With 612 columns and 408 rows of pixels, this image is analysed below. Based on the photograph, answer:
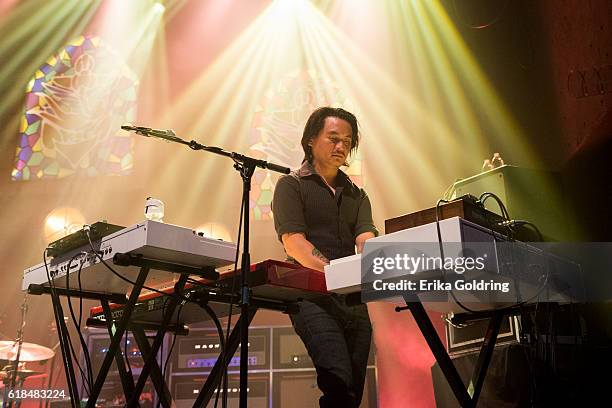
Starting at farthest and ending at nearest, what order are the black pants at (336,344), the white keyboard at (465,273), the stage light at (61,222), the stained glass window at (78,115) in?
the stained glass window at (78,115), the stage light at (61,222), the black pants at (336,344), the white keyboard at (465,273)

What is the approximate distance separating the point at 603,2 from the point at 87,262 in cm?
310

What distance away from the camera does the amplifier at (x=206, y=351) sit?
15.9ft

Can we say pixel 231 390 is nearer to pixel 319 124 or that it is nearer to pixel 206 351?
pixel 206 351

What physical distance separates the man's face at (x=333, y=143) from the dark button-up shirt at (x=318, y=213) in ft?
0.26

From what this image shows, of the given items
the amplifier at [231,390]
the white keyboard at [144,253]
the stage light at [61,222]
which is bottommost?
the amplifier at [231,390]

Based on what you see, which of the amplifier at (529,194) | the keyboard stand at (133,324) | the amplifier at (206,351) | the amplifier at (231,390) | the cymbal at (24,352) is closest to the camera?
the keyboard stand at (133,324)

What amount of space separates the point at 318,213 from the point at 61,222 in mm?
6143

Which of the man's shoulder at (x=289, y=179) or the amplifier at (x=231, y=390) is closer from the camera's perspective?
the man's shoulder at (x=289, y=179)

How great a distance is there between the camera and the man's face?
2549mm

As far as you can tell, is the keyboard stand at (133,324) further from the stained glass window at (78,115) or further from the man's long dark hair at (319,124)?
the stained glass window at (78,115)

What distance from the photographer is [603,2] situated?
3.36 metres

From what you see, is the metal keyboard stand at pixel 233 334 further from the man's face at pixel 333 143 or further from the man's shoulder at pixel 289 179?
the man's face at pixel 333 143

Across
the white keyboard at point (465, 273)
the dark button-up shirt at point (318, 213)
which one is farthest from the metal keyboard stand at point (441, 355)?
the dark button-up shirt at point (318, 213)

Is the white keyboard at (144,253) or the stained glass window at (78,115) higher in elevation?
the stained glass window at (78,115)
